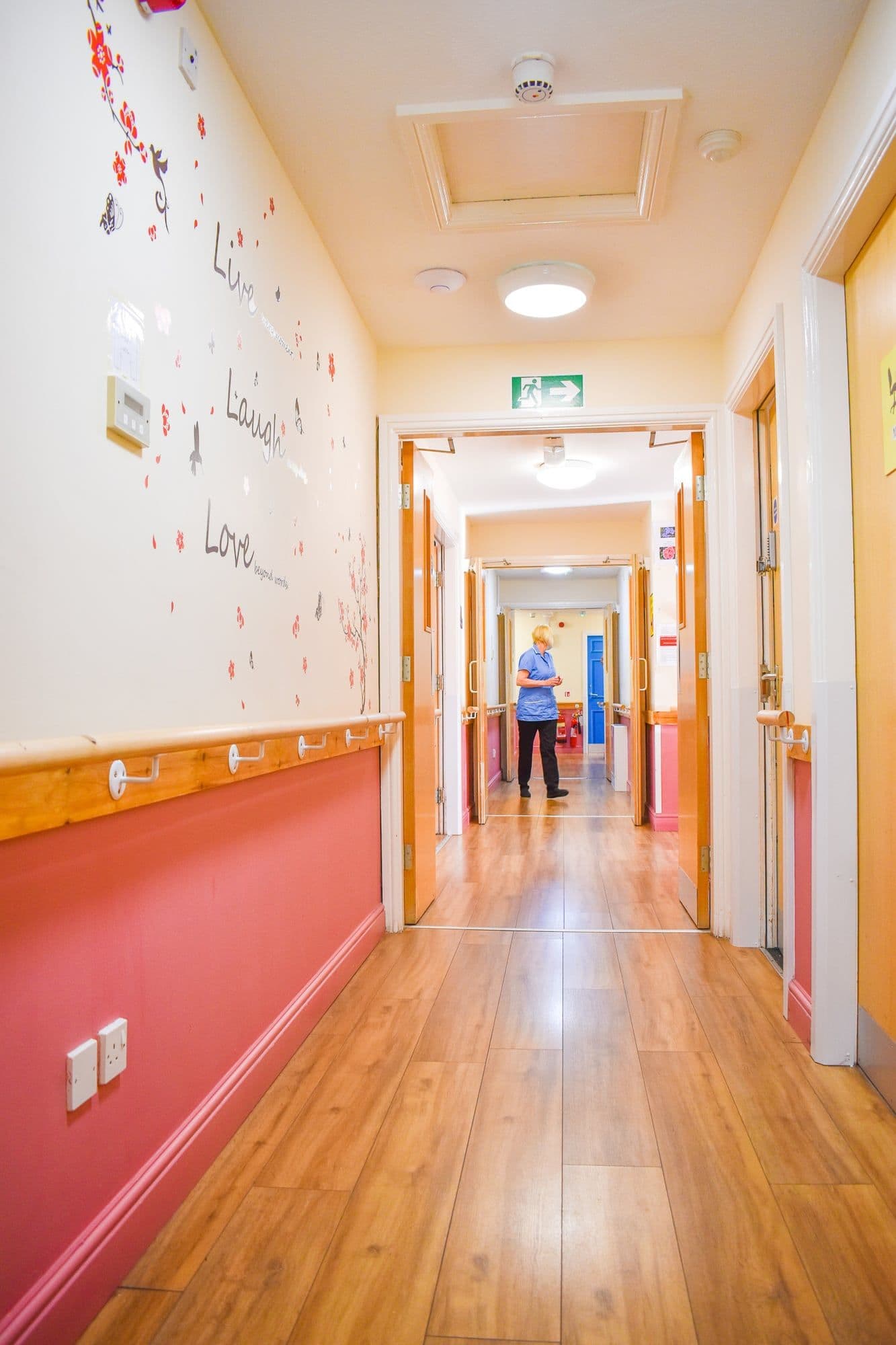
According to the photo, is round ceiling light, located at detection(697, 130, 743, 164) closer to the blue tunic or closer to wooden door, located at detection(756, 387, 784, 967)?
wooden door, located at detection(756, 387, 784, 967)

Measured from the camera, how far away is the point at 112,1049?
1.31 meters

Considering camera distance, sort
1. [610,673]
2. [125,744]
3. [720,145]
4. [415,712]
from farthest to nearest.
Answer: [610,673] → [415,712] → [720,145] → [125,744]

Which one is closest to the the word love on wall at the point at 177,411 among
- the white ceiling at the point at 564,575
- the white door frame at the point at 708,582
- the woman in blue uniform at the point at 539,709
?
the white door frame at the point at 708,582

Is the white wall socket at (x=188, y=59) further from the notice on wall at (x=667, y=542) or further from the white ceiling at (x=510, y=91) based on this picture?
the notice on wall at (x=667, y=542)

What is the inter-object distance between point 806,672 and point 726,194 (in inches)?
53.4

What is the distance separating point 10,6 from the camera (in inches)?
43.2

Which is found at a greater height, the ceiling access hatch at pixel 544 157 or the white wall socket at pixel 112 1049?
the ceiling access hatch at pixel 544 157

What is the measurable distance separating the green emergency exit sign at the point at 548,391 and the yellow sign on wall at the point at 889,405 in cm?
164

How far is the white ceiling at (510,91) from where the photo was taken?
180cm

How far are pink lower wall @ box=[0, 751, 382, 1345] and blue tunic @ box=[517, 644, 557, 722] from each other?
5.19m

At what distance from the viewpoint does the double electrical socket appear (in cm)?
120

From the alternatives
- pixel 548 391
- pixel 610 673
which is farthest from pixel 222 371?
pixel 610 673

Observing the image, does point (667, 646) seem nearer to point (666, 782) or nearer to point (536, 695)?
point (666, 782)

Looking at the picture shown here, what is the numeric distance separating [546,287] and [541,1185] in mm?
2518
